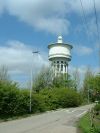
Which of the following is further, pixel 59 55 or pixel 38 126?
pixel 59 55

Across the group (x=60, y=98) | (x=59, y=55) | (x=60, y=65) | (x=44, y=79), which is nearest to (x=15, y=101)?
(x=60, y=98)

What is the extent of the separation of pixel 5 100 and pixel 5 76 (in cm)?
4596

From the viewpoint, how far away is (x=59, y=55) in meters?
96.2

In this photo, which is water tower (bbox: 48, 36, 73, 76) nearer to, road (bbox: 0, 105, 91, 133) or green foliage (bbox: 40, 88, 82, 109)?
green foliage (bbox: 40, 88, 82, 109)

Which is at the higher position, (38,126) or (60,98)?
(60,98)

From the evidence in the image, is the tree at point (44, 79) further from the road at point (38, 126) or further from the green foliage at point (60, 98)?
the road at point (38, 126)

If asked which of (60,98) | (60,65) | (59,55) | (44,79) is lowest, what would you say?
(60,98)

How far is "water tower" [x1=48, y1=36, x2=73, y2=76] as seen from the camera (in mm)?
97375

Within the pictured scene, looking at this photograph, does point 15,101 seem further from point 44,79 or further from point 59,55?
point 59,55

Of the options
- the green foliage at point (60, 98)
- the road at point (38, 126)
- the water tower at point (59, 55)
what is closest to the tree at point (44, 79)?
the water tower at point (59, 55)

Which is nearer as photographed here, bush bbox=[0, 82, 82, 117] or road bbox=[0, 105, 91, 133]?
road bbox=[0, 105, 91, 133]

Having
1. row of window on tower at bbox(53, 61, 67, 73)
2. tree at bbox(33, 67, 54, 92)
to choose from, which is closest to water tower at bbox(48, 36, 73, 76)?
row of window on tower at bbox(53, 61, 67, 73)

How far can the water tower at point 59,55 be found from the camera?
97375mm

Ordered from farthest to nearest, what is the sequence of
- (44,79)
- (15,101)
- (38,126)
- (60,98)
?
(44,79) < (60,98) < (15,101) < (38,126)
